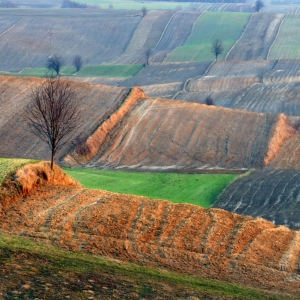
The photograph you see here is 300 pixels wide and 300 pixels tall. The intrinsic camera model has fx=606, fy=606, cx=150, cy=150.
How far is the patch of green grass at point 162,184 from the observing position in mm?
34625

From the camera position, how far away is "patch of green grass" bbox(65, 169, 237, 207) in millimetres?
34625

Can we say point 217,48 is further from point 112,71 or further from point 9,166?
point 9,166

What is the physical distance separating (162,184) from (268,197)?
652 centimetres

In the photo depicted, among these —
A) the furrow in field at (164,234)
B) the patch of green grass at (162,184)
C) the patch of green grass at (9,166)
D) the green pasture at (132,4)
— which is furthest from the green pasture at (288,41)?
the furrow in field at (164,234)

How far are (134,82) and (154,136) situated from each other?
45311 millimetres

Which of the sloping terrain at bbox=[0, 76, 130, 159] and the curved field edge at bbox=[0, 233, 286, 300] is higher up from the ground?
the sloping terrain at bbox=[0, 76, 130, 159]

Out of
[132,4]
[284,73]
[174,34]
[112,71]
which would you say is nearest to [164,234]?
[284,73]

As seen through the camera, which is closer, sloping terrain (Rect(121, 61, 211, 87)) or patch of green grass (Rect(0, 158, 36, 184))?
patch of green grass (Rect(0, 158, 36, 184))

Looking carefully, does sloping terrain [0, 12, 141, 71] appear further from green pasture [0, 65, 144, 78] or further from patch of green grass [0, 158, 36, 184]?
patch of green grass [0, 158, 36, 184]

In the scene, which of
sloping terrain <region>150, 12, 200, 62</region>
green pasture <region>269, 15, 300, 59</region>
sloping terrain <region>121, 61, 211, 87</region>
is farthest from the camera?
sloping terrain <region>150, 12, 200, 62</region>

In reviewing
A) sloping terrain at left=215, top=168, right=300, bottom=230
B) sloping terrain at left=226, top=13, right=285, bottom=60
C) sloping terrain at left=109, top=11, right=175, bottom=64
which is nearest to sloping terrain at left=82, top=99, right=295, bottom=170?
sloping terrain at left=215, top=168, right=300, bottom=230

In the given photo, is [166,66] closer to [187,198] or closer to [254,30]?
[254,30]

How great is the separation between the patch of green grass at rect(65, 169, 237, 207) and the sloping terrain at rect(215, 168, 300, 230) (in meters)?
1.01

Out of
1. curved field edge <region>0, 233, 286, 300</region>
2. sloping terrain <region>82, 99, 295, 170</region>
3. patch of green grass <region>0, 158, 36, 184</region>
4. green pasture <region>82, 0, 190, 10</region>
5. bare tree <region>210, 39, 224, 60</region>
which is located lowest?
curved field edge <region>0, 233, 286, 300</region>
